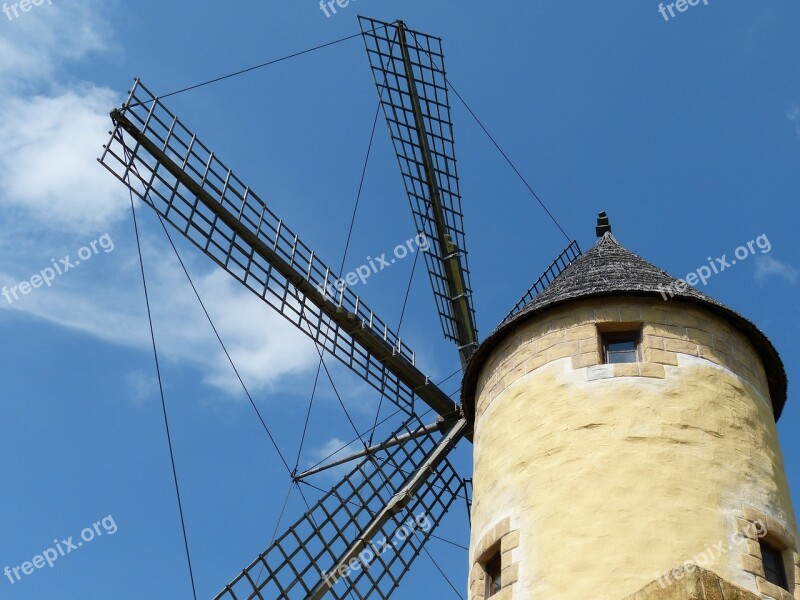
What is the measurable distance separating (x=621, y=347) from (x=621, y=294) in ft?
1.64

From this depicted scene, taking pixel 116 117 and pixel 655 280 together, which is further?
pixel 116 117

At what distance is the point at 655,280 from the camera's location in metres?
9.83

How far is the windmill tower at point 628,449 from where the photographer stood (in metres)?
7.61

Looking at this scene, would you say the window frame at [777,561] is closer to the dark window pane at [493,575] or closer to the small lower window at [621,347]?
the small lower window at [621,347]

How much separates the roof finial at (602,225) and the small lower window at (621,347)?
2.97 metres

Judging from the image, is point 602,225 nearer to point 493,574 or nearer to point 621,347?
point 621,347

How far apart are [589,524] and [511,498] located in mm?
880

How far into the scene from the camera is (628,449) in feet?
27.0

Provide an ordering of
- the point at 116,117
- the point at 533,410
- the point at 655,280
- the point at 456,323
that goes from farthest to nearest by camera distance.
Answer: the point at 456,323 < the point at 116,117 < the point at 655,280 < the point at 533,410

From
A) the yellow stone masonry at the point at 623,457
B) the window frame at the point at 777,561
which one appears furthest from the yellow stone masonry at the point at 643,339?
the window frame at the point at 777,561

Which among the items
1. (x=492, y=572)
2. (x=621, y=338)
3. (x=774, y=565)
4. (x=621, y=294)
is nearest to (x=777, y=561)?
(x=774, y=565)

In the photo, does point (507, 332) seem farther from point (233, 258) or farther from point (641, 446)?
point (233, 258)

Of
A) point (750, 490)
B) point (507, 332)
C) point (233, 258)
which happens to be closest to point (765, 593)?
point (750, 490)

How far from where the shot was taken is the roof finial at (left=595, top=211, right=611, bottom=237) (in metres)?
12.2
